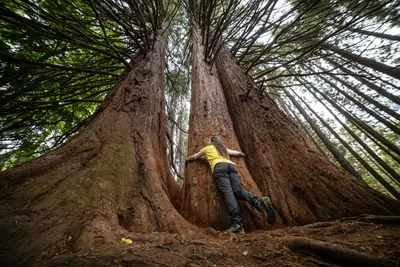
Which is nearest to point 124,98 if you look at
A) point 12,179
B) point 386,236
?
point 12,179

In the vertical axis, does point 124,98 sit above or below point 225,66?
below

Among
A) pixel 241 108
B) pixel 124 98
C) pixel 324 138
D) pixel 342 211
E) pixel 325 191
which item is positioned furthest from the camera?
pixel 324 138

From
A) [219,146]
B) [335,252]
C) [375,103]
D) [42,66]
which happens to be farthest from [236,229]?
[375,103]

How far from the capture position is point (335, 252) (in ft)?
3.52

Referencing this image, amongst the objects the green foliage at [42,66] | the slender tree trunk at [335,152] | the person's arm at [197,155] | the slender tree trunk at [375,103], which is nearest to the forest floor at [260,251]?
the person's arm at [197,155]

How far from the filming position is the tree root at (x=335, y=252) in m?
0.97

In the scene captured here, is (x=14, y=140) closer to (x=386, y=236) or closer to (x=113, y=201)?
(x=113, y=201)

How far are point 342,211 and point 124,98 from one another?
2.84 m

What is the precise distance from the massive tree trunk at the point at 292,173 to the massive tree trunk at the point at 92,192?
118 centimetres

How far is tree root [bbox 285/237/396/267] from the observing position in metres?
0.97

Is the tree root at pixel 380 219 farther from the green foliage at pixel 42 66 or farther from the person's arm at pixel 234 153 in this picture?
the green foliage at pixel 42 66

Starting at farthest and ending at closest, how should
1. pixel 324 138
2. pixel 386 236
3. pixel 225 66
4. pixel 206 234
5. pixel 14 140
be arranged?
pixel 324 138, pixel 225 66, pixel 14 140, pixel 206 234, pixel 386 236

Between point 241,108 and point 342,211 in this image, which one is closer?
point 342,211

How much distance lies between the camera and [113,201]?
1455mm
